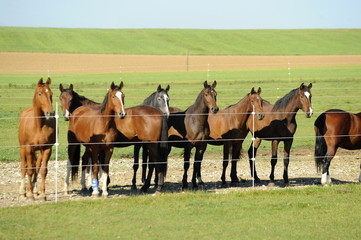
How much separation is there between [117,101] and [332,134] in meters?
5.14

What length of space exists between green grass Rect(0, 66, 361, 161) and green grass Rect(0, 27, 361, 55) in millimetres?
18969

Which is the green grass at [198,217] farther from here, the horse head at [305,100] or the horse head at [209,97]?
the horse head at [305,100]

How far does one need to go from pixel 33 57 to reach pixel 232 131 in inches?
1634

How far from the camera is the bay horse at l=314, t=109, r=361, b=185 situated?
13320 mm

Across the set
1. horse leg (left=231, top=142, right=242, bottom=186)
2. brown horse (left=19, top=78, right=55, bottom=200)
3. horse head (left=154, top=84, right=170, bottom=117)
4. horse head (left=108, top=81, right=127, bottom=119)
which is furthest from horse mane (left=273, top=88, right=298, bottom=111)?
brown horse (left=19, top=78, right=55, bottom=200)

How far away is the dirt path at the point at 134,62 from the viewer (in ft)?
152

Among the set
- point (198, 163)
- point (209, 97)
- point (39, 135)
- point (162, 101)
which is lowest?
point (198, 163)

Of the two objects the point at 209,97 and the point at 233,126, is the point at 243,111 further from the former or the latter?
the point at 209,97

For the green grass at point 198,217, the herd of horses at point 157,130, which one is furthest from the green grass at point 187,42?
the green grass at point 198,217

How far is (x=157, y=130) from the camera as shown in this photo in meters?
12.2

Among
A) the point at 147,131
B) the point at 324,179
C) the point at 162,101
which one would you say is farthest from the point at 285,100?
the point at 147,131

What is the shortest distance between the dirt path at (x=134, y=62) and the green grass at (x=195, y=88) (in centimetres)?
224

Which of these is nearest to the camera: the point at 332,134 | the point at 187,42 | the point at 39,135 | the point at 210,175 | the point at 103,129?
the point at 39,135

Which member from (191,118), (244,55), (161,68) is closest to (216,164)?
(191,118)
